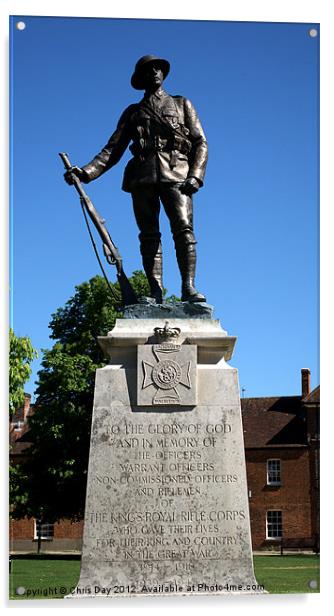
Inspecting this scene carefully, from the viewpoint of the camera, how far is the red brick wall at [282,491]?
40.3 m

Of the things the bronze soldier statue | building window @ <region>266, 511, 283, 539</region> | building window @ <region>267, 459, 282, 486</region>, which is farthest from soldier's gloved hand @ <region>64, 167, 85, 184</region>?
building window @ <region>267, 459, 282, 486</region>

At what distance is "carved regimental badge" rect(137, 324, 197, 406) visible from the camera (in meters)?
7.38

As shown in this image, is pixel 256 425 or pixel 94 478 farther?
pixel 256 425

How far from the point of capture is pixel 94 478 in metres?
7.30

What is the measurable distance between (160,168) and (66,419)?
18.9 metres

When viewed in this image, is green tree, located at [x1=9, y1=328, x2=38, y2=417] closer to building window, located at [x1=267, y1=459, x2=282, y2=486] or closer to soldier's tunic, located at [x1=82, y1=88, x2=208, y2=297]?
soldier's tunic, located at [x1=82, y1=88, x2=208, y2=297]

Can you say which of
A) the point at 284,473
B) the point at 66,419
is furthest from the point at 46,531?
the point at 66,419

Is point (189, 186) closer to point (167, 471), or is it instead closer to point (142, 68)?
point (142, 68)

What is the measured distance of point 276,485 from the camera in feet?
135

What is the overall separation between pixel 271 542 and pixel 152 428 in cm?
3452

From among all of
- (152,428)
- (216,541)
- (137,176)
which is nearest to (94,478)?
(152,428)

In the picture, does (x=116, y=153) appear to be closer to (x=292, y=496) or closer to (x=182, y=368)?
(x=182, y=368)

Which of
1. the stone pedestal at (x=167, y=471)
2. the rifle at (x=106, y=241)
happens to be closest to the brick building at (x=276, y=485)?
the rifle at (x=106, y=241)

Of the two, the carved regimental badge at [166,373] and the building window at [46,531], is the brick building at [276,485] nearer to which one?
the building window at [46,531]
